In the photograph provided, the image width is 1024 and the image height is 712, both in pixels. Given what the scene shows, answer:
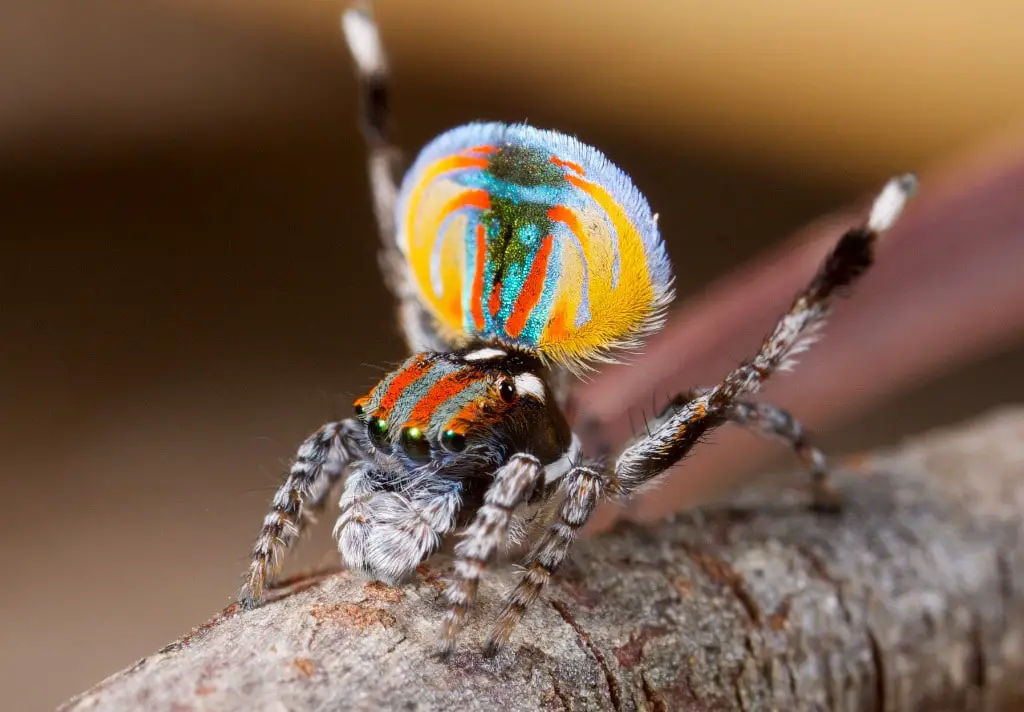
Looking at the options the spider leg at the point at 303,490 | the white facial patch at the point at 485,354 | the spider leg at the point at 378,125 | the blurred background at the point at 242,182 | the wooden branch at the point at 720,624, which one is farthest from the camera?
the blurred background at the point at 242,182

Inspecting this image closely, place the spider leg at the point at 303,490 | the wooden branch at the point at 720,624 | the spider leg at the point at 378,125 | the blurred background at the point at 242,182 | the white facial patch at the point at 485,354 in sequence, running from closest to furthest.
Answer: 1. the wooden branch at the point at 720,624
2. the spider leg at the point at 303,490
3. the white facial patch at the point at 485,354
4. the spider leg at the point at 378,125
5. the blurred background at the point at 242,182

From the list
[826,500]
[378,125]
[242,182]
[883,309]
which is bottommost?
[826,500]

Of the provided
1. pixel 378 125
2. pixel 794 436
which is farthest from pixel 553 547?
pixel 378 125

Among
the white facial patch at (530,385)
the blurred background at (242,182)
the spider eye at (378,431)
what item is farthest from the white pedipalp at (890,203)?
the blurred background at (242,182)

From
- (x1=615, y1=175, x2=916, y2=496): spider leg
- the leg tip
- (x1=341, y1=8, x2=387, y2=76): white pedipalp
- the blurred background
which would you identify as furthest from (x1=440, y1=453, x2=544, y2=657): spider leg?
the blurred background

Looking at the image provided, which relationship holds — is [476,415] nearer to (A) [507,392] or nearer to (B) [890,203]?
(A) [507,392]

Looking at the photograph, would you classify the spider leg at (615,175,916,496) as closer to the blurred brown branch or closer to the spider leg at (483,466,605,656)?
the spider leg at (483,466,605,656)

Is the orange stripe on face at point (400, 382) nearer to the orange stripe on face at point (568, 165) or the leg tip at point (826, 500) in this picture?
the orange stripe on face at point (568, 165)
